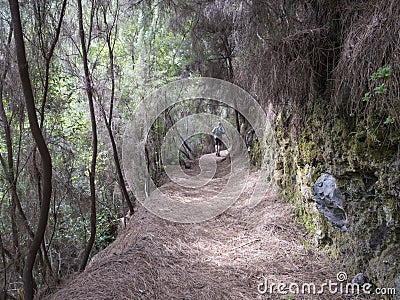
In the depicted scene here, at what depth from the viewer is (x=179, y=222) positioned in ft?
14.7

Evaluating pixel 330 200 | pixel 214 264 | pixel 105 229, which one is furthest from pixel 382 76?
pixel 105 229

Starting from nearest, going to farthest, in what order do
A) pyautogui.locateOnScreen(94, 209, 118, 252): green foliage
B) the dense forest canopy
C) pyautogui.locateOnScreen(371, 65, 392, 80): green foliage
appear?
pyautogui.locateOnScreen(371, 65, 392, 80): green foliage, the dense forest canopy, pyautogui.locateOnScreen(94, 209, 118, 252): green foliage

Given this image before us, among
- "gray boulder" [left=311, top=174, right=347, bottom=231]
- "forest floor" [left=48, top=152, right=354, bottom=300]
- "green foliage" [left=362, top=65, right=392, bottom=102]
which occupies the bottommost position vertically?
"forest floor" [left=48, top=152, right=354, bottom=300]

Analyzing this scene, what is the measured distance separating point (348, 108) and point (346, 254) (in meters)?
1.29

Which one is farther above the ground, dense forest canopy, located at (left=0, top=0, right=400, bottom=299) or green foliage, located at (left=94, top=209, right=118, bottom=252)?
dense forest canopy, located at (left=0, top=0, right=400, bottom=299)

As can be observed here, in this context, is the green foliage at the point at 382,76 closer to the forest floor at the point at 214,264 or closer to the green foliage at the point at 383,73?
the green foliage at the point at 383,73

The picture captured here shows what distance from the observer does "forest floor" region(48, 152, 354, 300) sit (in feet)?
8.29

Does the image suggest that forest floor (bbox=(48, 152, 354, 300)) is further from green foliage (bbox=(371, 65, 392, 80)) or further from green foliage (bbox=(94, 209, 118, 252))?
green foliage (bbox=(94, 209, 118, 252))

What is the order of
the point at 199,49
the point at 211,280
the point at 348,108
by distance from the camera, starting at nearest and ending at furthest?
the point at 348,108 → the point at 211,280 → the point at 199,49

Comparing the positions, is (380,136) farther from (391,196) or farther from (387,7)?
(387,7)

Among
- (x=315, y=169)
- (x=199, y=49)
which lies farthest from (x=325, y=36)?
(x=199, y=49)

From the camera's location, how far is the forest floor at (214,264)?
8.29 ft

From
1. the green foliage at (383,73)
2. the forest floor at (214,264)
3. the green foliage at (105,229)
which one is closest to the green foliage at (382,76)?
the green foliage at (383,73)

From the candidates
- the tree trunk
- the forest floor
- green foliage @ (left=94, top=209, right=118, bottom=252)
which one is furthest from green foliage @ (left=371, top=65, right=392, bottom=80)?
green foliage @ (left=94, top=209, right=118, bottom=252)
